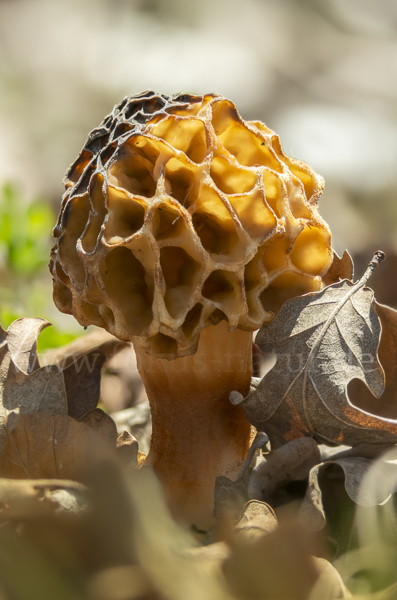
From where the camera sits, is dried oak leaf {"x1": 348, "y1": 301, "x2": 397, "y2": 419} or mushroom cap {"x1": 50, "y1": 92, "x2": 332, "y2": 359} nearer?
mushroom cap {"x1": 50, "y1": 92, "x2": 332, "y2": 359}

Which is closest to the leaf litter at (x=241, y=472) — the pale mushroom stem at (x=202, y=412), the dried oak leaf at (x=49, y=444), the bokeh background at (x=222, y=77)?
the dried oak leaf at (x=49, y=444)

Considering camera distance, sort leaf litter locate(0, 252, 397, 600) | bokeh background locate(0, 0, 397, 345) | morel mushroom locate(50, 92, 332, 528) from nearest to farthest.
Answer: leaf litter locate(0, 252, 397, 600)
morel mushroom locate(50, 92, 332, 528)
bokeh background locate(0, 0, 397, 345)

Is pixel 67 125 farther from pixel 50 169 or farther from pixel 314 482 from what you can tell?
pixel 314 482

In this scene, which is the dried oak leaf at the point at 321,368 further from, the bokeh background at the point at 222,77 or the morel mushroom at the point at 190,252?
the bokeh background at the point at 222,77

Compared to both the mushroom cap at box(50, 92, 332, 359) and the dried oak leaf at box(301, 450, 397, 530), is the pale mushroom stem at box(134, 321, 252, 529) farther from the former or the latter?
the dried oak leaf at box(301, 450, 397, 530)

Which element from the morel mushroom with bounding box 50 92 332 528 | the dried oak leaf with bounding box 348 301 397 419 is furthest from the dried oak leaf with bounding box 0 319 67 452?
the dried oak leaf with bounding box 348 301 397 419

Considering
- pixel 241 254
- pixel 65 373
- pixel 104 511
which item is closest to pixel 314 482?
pixel 104 511

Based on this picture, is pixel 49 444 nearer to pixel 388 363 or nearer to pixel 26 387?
pixel 26 387

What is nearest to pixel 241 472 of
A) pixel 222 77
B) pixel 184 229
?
pixel 184 229
